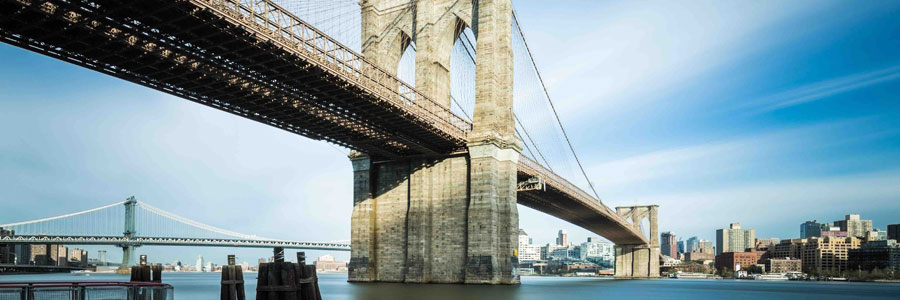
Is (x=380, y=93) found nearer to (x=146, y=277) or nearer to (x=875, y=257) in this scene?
(x=146, y=277)

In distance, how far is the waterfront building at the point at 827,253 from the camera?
135625 millimetres

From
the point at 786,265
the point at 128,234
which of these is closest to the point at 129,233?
the point at 128,234

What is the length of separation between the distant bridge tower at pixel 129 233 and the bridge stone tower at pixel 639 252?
75.3 m

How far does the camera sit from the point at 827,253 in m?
139

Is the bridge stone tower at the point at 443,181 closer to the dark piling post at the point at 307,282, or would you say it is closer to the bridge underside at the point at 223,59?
the bridge underside at the point at 223,59

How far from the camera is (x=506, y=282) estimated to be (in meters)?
47.0

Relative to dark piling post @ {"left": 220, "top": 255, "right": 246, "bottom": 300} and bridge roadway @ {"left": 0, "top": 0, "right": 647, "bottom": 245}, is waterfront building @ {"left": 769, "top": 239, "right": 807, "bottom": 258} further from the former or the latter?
dark piling post @ {"left": 220, "top": 255, "right": 246, "bottom": 300}

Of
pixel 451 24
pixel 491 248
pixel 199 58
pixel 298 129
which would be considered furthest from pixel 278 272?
pixel 451 24

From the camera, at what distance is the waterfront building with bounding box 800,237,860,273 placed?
136 metres

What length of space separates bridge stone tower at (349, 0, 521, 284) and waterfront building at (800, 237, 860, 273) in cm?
10789

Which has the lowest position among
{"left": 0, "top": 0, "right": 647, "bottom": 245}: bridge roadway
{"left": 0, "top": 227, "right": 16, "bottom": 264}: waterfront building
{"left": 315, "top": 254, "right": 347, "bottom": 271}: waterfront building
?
{"left": 315, "top": 254, "right": 347, "bottom": 271}: waterfront building

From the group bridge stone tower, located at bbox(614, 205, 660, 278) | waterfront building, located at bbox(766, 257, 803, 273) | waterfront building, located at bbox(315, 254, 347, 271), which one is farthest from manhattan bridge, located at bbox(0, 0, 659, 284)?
waterfront building, located at bbox(315, 254, 347, 271)

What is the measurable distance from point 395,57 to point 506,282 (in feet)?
64.8

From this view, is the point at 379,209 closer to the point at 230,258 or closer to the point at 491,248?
the point at 491,248
